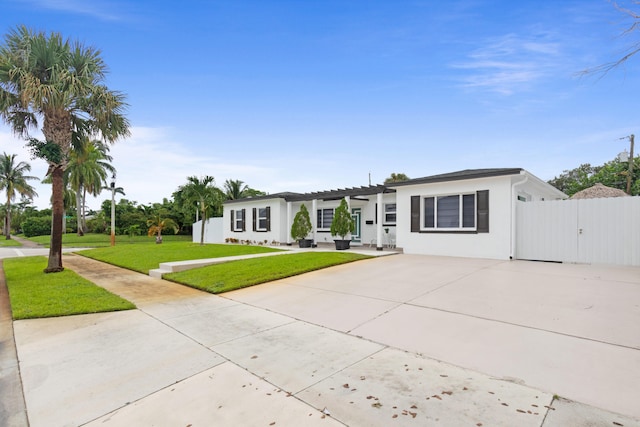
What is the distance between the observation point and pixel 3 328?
4961mm

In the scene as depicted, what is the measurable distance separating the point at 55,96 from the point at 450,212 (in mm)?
12993

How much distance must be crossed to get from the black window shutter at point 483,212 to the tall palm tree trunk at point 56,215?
43.8ft

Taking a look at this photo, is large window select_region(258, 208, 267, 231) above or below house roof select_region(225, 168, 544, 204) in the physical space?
below

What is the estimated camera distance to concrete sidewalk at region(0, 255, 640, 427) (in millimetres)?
2426

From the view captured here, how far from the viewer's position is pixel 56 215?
9.61 meters

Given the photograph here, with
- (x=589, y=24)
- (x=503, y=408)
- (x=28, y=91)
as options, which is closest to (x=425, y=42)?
(x=589, y=24)

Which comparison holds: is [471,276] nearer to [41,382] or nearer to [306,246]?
[41,382]

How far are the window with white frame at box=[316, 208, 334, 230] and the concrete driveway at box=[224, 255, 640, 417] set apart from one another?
978cm

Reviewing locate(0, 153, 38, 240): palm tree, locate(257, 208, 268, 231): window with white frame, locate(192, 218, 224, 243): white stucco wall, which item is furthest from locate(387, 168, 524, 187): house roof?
locate(0, 153, 38, 240): palm tree

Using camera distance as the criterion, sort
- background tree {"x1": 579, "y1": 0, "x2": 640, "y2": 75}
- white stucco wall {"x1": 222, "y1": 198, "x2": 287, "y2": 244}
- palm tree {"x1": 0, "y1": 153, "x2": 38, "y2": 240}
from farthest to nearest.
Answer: palm tree {"x1": 0, "y1": 153, "x2": 38, "y2": 240} < white stucco wall {"x1": 222, "y1": 198, "x2": 287, "y2": 244} < background tree {"x1": 579, "y1": 0, "x2": 640, "y2": 75}

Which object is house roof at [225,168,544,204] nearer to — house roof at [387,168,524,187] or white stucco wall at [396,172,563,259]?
house roof at [387,168,524,187]

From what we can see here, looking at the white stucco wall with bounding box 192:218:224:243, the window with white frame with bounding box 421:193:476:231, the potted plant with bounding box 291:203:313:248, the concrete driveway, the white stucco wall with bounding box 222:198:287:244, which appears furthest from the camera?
the white stucco wall with bounding box 192:218:224:243

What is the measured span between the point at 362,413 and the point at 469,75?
11723 millimetres

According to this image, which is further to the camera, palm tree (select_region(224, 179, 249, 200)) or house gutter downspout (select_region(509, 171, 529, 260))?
palm tree (select_region(224, 179, 249, 200))
